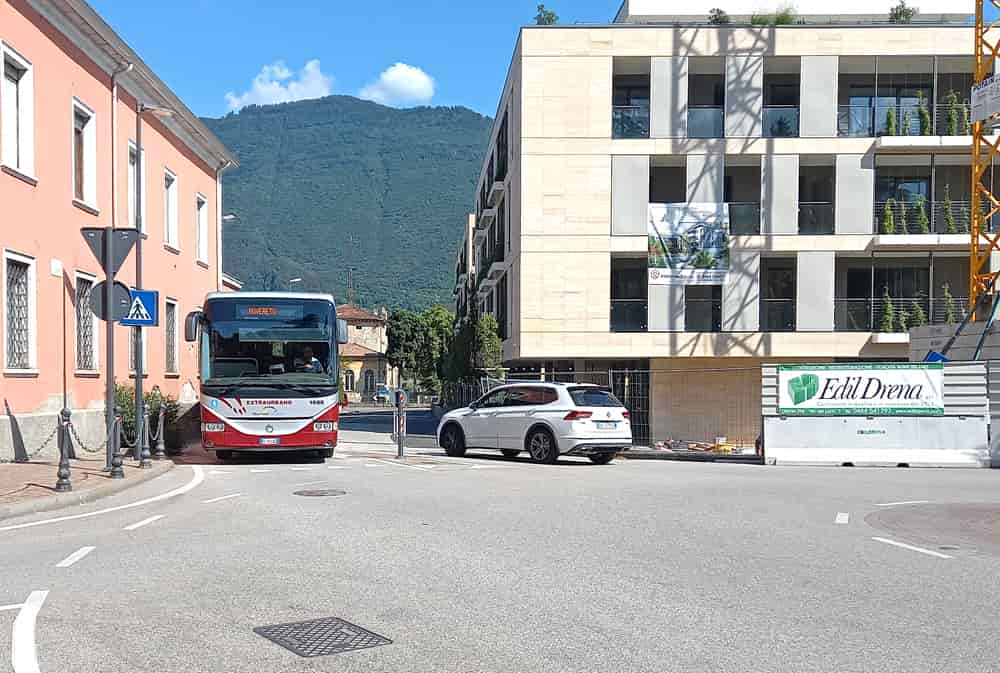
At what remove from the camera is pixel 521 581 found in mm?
7406

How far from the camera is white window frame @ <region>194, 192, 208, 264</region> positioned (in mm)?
32719

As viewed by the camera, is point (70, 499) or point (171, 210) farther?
point (171, 210)

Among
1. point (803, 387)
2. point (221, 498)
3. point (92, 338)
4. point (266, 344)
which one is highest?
point (92, 338)

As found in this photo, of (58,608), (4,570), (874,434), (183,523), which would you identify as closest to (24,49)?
(183,523)

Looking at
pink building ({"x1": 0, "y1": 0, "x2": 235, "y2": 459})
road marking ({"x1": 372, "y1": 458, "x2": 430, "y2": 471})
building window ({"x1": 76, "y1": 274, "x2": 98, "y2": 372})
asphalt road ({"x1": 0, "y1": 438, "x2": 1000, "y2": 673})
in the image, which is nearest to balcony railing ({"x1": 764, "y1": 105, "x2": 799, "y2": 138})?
pink building ({"x1": 0, "y1": 0, "x2": 235, "y2": 459})

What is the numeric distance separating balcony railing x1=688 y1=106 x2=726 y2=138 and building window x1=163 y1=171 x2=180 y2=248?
16705 millimetres

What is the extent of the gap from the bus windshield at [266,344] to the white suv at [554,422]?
3.84 meters

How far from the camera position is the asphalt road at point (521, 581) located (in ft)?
18.0

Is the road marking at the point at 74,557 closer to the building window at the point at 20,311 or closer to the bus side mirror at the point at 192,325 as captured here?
the bus side mirror at the point at 192,325

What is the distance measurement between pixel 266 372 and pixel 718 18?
23.2 m

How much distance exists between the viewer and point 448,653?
17.9ft

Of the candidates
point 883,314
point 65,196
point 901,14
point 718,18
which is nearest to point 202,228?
point 65,196

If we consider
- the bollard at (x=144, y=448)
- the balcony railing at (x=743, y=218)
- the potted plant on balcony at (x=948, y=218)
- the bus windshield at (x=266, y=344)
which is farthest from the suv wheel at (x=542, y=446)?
the potted plant on balcony at (x=948, y=218)

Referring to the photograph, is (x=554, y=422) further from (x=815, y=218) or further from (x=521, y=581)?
(x=815, y=218)
